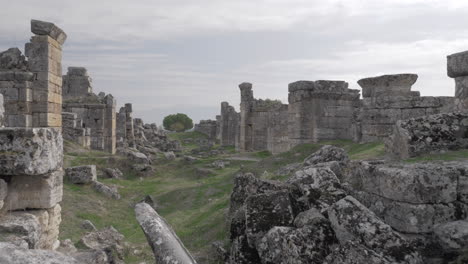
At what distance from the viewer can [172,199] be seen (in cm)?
1437

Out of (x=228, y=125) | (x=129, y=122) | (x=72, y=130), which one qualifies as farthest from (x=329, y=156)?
(x=228, y=125)

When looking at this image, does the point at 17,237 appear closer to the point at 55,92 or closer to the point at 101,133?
the point at 55,92

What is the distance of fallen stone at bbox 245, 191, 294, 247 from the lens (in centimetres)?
564

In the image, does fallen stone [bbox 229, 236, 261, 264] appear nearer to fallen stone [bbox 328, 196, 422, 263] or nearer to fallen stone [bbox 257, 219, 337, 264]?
fallen stone [bbox 257, 219, 337, 264]

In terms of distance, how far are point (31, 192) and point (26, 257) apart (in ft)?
8.56

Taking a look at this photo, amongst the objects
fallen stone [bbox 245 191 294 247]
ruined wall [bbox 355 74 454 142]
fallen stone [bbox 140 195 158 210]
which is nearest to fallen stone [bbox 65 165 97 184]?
fallen stone [bbox 140 195 158 210]

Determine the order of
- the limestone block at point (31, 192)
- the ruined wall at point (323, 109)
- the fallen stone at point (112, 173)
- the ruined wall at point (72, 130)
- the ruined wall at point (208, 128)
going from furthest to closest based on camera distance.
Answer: the ruined wall at point (208, 128), the ruined wall at point (72, 130), the fallen stone at point (112, 173), the ruined wall at point (323, 109), the limestone block at point (31, 192)

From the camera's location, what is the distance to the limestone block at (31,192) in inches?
203

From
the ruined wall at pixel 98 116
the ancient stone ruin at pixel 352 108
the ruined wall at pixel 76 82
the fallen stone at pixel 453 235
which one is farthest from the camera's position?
the ruined wall at pixel 76 82

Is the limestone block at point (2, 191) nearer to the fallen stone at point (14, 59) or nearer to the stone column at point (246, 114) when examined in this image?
the fallen stone at point (14, 59)

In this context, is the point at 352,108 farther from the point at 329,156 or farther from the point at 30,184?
the point at 30,184

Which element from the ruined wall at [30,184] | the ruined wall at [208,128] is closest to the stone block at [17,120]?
the ruined wall at [30,184]

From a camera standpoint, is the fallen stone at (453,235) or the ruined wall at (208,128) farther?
the ruined wall at (208,128)

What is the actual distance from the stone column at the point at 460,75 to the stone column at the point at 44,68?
38.4 ft
